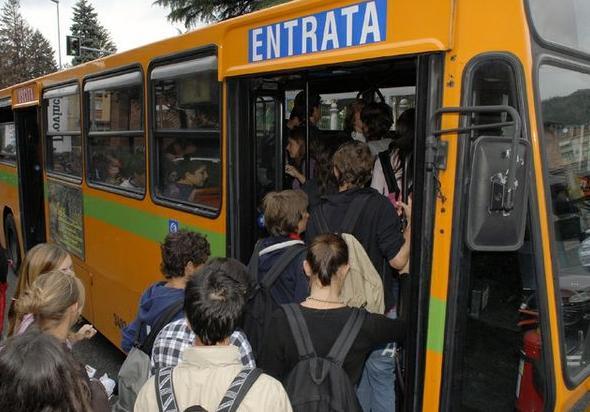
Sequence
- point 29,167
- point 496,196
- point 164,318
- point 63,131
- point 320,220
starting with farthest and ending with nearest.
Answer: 1. point 29,167
2. point 63,131
3. point 320,220
4. point 164,318
5. point 496,196

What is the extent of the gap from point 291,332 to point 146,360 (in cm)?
92

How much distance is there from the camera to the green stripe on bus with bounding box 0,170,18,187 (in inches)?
326

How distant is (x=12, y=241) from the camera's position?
8.87m

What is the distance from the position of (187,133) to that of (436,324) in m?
2.18

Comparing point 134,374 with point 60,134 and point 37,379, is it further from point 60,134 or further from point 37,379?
point 60,134

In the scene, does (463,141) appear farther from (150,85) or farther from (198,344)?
(150,85)

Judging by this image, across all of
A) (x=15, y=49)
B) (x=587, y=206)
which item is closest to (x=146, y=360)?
(x=587, y=206)

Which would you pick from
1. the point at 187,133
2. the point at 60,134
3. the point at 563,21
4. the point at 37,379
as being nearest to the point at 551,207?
the point at 563,21

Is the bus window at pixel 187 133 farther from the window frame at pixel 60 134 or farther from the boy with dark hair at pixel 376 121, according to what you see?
the window frame at pixel 60 134

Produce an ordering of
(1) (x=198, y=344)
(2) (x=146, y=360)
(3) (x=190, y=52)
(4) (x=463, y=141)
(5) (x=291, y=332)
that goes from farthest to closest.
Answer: (3) (x=190, y=52)
(2) (x=146, y=360)
(5) (x=291, y=332)
(4) (x=463, y=141)
(1) (x=198, y=344)

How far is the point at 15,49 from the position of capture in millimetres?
52938

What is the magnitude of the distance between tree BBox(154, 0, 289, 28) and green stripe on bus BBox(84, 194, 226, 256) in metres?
10.8

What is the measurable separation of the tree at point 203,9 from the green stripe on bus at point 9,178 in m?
7.85

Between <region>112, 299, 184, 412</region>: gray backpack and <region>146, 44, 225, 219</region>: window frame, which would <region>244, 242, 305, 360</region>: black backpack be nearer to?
<region>112, 299, 184, 412</region>: gray backpack
